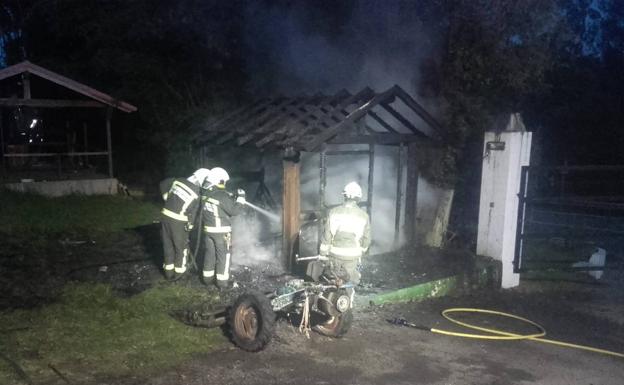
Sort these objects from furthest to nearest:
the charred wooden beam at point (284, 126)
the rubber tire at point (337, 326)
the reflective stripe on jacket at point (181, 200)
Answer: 1. the charred wooden beam at point (284, 126)
2. the reflective stripe on jacket at point (181, 200)
3. the rubber tire at point (337, 326)

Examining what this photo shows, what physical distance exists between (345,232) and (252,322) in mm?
1646

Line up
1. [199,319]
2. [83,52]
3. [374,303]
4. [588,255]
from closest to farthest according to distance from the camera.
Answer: [199,319] → [374,303] → [588,255] → [83,52]

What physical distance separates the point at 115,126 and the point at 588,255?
1991 centimetres

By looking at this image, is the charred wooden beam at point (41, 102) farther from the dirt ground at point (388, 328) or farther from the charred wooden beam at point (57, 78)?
the dirt ground at point (388, 328)

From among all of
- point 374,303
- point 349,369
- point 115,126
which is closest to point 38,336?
point 349,369

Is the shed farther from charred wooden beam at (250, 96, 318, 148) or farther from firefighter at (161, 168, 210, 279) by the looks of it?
firefighter at (161, 168, 210, 279)

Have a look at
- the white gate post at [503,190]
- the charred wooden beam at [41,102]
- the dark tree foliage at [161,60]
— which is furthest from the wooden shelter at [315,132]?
the charred wooden beam at [41,102]

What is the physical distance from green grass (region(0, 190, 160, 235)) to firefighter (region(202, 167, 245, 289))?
18.5 feet

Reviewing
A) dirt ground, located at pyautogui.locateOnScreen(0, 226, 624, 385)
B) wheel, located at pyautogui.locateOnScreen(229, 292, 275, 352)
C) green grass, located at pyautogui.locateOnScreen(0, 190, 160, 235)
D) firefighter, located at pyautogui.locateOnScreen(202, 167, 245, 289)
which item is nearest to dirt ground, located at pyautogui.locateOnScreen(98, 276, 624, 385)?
dirt ground, located at pyautogui.locateOnScreen(0, 226, 624, 385)

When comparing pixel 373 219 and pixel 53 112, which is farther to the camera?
pixel 53 112

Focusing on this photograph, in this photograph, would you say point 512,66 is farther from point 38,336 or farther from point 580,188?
point 580,188

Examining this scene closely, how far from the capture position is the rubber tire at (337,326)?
260 inches

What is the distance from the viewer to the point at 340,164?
11.8 meters

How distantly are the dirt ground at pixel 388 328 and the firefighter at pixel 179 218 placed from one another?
346mm
